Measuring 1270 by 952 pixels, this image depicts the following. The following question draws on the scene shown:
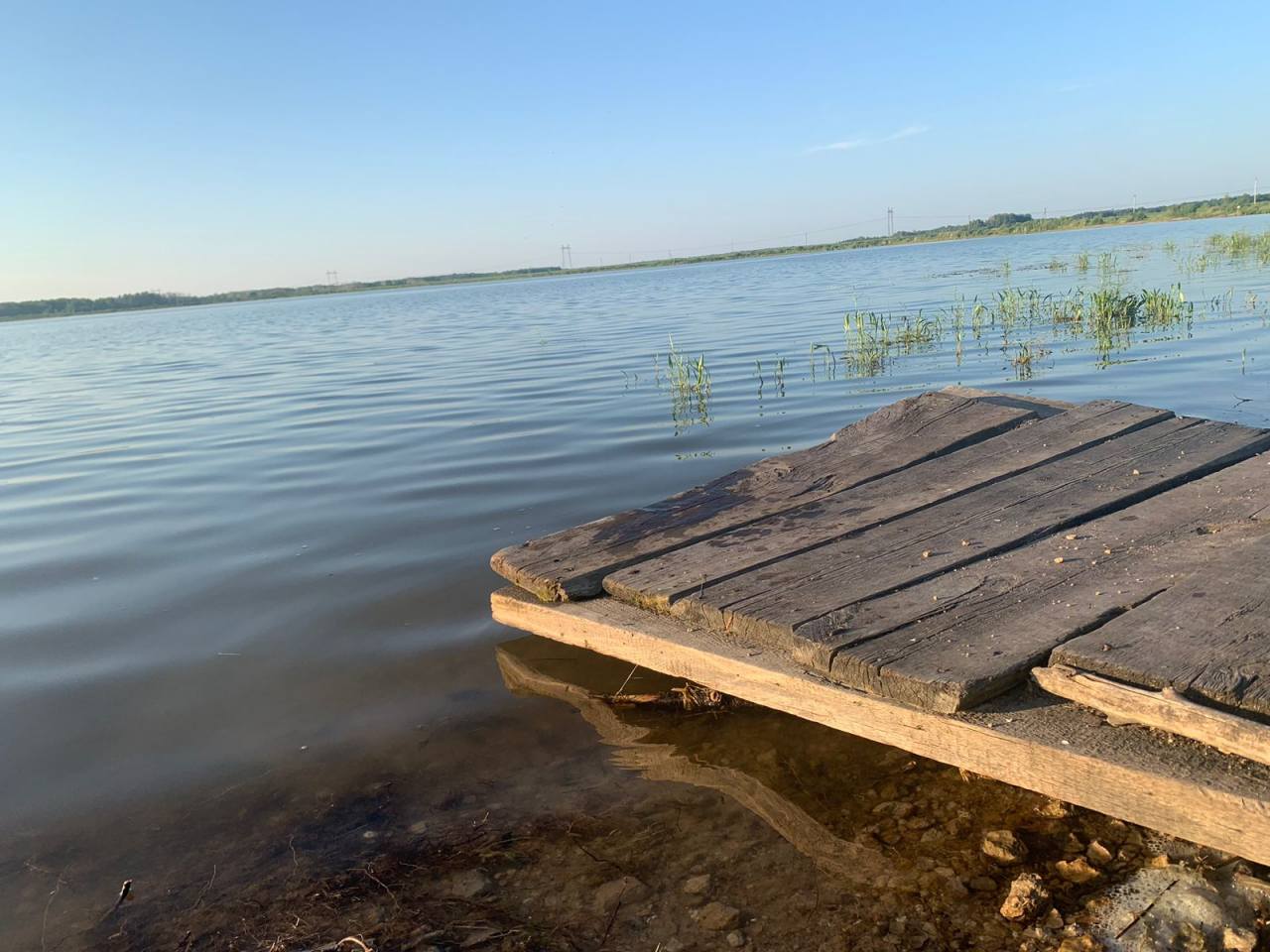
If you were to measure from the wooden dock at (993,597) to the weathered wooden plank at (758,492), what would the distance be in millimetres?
14

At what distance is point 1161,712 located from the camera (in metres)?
2.16

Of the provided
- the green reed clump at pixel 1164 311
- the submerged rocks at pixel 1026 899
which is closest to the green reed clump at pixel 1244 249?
the green reed clump at pixel 1164 311

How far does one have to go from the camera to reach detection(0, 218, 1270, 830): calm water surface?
12.8 feet

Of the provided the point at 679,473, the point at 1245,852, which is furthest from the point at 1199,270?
the point at 1245,852

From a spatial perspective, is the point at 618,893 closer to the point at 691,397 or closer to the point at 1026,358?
the point at 691,397

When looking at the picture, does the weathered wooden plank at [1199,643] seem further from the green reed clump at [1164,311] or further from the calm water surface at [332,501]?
the green reed clump at [1164,311]

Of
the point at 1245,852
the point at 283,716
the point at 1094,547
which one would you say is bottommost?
the point at 283,716

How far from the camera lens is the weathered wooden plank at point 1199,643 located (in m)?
2.21

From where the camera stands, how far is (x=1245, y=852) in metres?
1.97

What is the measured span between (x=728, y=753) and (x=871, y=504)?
1341 mm

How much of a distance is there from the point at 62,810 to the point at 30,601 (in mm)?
2655

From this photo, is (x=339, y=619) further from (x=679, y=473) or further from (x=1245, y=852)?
(x=1245, y=852)

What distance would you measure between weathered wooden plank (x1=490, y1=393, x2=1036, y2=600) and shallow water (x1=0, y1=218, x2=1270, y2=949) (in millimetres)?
601

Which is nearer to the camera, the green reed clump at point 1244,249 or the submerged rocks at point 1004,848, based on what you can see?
the submerged rocks at point 1004,848
